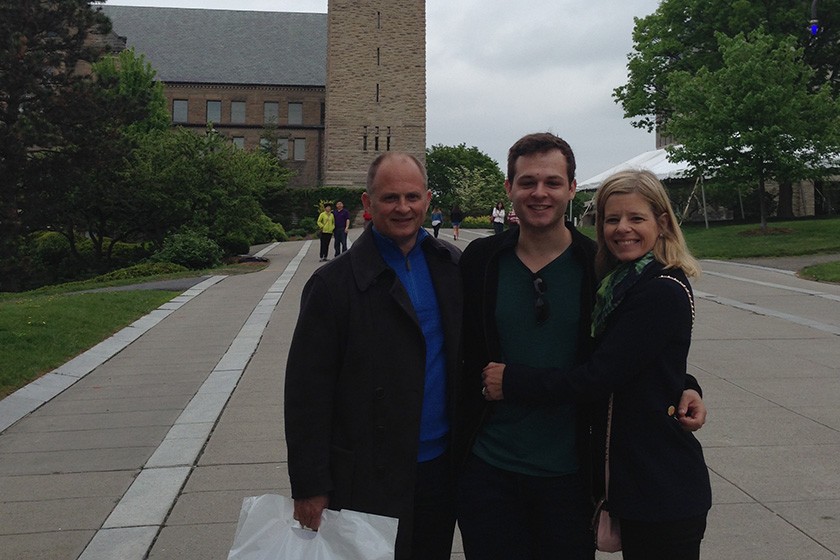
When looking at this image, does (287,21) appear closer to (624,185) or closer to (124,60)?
(124,60)

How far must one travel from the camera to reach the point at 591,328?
2.80 metres

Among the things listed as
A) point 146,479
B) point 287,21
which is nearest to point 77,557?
point 146,479

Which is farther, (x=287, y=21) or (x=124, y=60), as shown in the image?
(x=287, y=21)

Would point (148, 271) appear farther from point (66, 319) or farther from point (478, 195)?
point (478, 195)

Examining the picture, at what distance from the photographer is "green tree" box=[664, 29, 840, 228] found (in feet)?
94.1

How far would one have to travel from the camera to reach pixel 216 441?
688 cm

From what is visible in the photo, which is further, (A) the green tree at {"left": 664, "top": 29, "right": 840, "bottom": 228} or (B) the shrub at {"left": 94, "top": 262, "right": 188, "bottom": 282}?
(A) the green tree at {"left": 664, "top": 29, "right": 840, "bottom": 228}

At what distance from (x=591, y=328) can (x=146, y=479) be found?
13.4ft

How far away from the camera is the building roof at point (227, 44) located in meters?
76.2

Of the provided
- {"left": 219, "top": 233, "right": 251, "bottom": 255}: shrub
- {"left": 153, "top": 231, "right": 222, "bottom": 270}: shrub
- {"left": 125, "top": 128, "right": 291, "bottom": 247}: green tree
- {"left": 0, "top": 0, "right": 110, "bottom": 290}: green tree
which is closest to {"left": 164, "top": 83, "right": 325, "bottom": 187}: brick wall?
{"left": 125, "top": 128, "right": 291, "bottom": 247}: green tree

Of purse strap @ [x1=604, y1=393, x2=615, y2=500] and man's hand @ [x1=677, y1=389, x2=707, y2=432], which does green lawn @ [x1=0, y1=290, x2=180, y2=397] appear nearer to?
purse strap @ [x1=604, y1=393, x2=615, y2=500]

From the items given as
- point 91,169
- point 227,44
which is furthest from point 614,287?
point 227,44

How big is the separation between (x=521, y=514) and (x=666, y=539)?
18.5 inches

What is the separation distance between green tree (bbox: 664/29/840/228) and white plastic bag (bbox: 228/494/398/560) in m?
28.4
